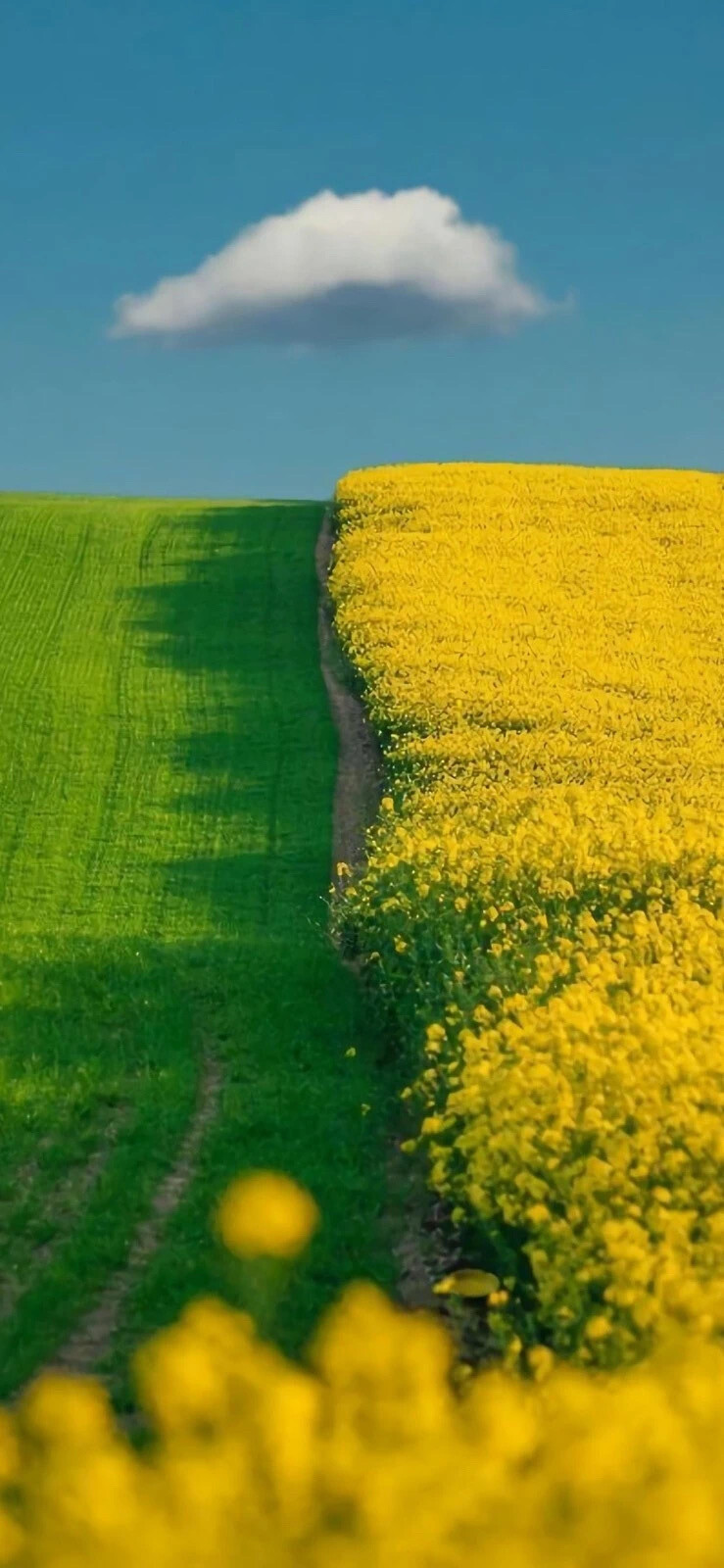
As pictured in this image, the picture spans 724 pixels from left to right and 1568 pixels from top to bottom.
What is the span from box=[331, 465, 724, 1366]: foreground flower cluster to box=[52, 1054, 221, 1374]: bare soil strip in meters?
1.76

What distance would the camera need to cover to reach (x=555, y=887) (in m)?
15.9

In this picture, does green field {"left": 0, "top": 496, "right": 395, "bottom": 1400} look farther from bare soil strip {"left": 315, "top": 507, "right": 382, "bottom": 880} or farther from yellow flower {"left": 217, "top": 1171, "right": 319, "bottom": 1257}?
yellow flower {"left": 217, "top": 1171, "right": 319, "bottom": 1257}

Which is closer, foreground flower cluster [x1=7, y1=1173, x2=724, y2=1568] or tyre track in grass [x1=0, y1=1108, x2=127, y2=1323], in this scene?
foreground flower cluster [x1=7, y1=1173, x2=724, y2=1568]

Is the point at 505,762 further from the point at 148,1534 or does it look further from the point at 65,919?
the point at 148,1534

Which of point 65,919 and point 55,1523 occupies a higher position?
point 55,1523

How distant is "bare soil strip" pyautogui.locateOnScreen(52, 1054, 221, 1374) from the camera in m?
9.83

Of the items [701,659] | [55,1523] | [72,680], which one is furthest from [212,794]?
[55,1523]

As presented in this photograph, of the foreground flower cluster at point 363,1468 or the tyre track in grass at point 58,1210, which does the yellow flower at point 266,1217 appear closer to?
the foreground flower cluster at point 363,1468

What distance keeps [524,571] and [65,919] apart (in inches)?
774

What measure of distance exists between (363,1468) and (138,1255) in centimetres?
691

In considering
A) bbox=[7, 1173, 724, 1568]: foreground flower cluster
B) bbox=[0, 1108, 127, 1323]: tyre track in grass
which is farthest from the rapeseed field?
bbox=[0, 1108, 127, 1323]: tyre track in grass

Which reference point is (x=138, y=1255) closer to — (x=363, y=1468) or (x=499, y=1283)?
(x=499, y=1283)

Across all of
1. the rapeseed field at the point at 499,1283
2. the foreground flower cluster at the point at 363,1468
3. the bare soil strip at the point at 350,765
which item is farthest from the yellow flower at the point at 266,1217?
the bare soil strip at the point at 350,765

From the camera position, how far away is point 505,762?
80.0ft
